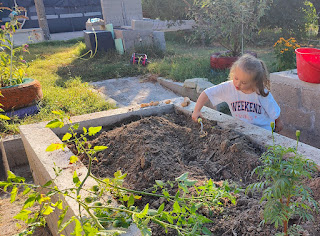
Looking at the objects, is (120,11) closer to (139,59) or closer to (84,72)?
(139,59)

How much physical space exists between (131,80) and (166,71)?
0.72m

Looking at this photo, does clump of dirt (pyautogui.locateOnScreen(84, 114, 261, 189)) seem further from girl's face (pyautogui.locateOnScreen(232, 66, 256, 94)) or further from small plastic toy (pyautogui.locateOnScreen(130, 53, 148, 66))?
small plastic toy (pyautogui.locateOnScreen(130, 53, 148, 66))

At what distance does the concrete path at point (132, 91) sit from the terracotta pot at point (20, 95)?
4.05 ft

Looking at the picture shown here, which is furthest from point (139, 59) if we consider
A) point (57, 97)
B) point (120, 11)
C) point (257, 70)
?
point (257, 70)

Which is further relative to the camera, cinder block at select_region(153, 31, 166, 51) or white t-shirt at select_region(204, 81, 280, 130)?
cinder block at select_region(153, 31, 166, 51)

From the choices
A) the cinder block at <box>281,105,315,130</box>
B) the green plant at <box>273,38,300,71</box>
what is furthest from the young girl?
the green plant at <box>273,38,300,71</box>

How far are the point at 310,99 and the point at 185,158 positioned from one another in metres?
1.77

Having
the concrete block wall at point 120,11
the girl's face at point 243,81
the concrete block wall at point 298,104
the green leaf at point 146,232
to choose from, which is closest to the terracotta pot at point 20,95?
the girl's face at point 243,81

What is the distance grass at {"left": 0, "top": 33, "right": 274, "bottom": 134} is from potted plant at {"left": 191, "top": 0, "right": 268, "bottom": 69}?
0.34 metres

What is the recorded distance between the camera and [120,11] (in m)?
9.80

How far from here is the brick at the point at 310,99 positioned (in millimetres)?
3244

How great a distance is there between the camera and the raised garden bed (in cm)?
160

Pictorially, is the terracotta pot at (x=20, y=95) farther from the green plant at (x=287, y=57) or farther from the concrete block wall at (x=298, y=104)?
the green plant at (x=287, y=57)

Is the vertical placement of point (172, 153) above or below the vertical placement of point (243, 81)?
below
